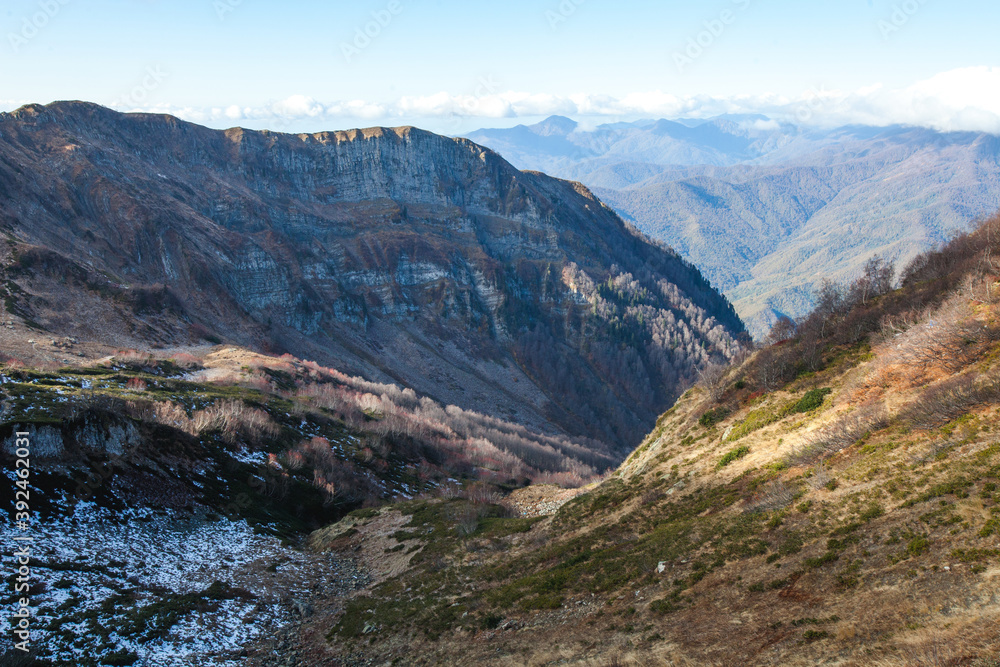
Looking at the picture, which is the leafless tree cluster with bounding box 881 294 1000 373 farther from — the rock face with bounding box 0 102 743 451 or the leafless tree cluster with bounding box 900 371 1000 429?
the rock face with bounding box 0 102 743 451

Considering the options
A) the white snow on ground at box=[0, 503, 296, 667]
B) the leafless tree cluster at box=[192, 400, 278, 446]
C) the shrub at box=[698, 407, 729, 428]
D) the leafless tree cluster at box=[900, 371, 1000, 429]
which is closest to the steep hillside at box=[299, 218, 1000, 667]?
the leafless tree cluster at box=[900, 371, 1000, 429]

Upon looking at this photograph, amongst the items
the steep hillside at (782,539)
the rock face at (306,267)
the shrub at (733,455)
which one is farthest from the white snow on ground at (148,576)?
the rock face at (306,267)

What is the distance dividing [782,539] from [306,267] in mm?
154385

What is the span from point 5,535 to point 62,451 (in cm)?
642

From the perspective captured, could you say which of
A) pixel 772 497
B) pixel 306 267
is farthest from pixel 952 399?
pixel 306 267

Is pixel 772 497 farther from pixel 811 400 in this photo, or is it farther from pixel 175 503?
pixel 175 503

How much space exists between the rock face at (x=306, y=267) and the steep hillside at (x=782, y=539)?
7228 cm

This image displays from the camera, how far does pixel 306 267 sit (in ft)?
514

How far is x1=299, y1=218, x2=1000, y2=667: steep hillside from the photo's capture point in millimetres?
13414

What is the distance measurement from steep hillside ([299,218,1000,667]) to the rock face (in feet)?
237

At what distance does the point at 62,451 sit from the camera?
2841cm

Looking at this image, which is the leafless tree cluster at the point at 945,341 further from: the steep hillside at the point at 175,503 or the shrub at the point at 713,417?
the steep hillside at the point at 175,503

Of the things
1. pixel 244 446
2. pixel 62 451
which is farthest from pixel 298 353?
pixel 62 451

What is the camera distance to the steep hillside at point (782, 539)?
13.4 meters
